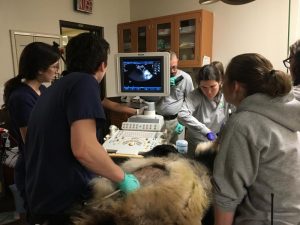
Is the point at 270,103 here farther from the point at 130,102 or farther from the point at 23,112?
the point at 130,102

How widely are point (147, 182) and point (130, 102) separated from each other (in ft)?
7.15

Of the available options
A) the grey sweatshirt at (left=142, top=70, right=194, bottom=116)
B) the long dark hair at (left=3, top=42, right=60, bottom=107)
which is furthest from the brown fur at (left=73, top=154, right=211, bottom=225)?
the grey sweatshirt at (left=142, top=70, right=194, bottom=116)

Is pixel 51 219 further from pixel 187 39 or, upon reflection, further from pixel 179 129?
pixel 187 39

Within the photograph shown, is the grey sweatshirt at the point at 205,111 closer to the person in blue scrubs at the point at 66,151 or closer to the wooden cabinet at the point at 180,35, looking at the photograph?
the person in blue scrubs at the point at 66,151

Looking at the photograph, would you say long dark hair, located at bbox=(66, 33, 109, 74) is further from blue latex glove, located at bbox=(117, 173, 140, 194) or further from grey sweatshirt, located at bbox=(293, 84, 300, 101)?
grey sweatshirt, located at bbox=(293, 84, 300, 101)

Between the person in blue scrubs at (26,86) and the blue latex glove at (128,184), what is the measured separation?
0.77m

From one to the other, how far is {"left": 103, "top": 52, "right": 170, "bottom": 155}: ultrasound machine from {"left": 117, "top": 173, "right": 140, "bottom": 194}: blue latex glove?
36.6 inches

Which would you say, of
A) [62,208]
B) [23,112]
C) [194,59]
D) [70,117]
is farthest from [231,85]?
[194,59]

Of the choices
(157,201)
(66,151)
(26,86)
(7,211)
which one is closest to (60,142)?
(66,151)

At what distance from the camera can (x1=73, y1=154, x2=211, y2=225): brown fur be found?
72 cm

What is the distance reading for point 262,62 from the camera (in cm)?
93

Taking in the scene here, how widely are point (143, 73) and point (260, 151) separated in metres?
1.25

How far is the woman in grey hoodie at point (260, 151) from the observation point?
0.88 meters

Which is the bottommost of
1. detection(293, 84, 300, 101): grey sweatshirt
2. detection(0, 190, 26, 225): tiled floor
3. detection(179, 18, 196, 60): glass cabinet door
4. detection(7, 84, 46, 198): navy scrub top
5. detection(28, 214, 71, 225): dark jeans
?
detection(0, 190, 26, 225): tiled floor
